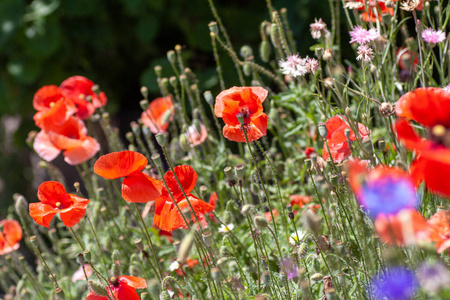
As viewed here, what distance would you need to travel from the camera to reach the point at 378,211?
591mm

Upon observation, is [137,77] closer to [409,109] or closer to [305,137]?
[305,137]

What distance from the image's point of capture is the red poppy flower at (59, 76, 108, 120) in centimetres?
162

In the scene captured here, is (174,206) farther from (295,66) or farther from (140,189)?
(295,66)

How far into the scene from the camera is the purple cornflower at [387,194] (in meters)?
0.59

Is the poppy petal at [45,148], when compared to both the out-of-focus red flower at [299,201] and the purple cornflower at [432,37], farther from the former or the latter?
the purple cornflower at [432,37]

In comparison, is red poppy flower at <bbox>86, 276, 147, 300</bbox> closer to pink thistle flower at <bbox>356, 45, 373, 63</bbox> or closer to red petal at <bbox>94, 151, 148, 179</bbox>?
red petal at <bbox>94, 151, 148, 179</bbox>

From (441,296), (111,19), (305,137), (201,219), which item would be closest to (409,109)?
(441,296)

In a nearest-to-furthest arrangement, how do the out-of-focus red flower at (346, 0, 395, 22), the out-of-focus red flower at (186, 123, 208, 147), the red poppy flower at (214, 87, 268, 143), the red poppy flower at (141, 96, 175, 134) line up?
the red poppy flower at (214, 87, 268, 143), the out-of-focus red flower at (346, 0, 395, 22), the out-of-focus red flower at (186, 123, 208, 147), the red poppy flower at (141, 96, 175, 134)

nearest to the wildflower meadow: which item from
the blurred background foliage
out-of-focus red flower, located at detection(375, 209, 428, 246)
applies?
out-of-focus red flower, located at detection(375, 209, 428, 246)

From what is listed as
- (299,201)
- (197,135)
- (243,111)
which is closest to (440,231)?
(243,111)

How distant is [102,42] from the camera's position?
296 centimetres

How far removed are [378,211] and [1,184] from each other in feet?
10.2

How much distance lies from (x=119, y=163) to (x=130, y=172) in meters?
0.03

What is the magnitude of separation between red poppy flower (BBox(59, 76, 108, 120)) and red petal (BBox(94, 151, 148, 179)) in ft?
2.24
